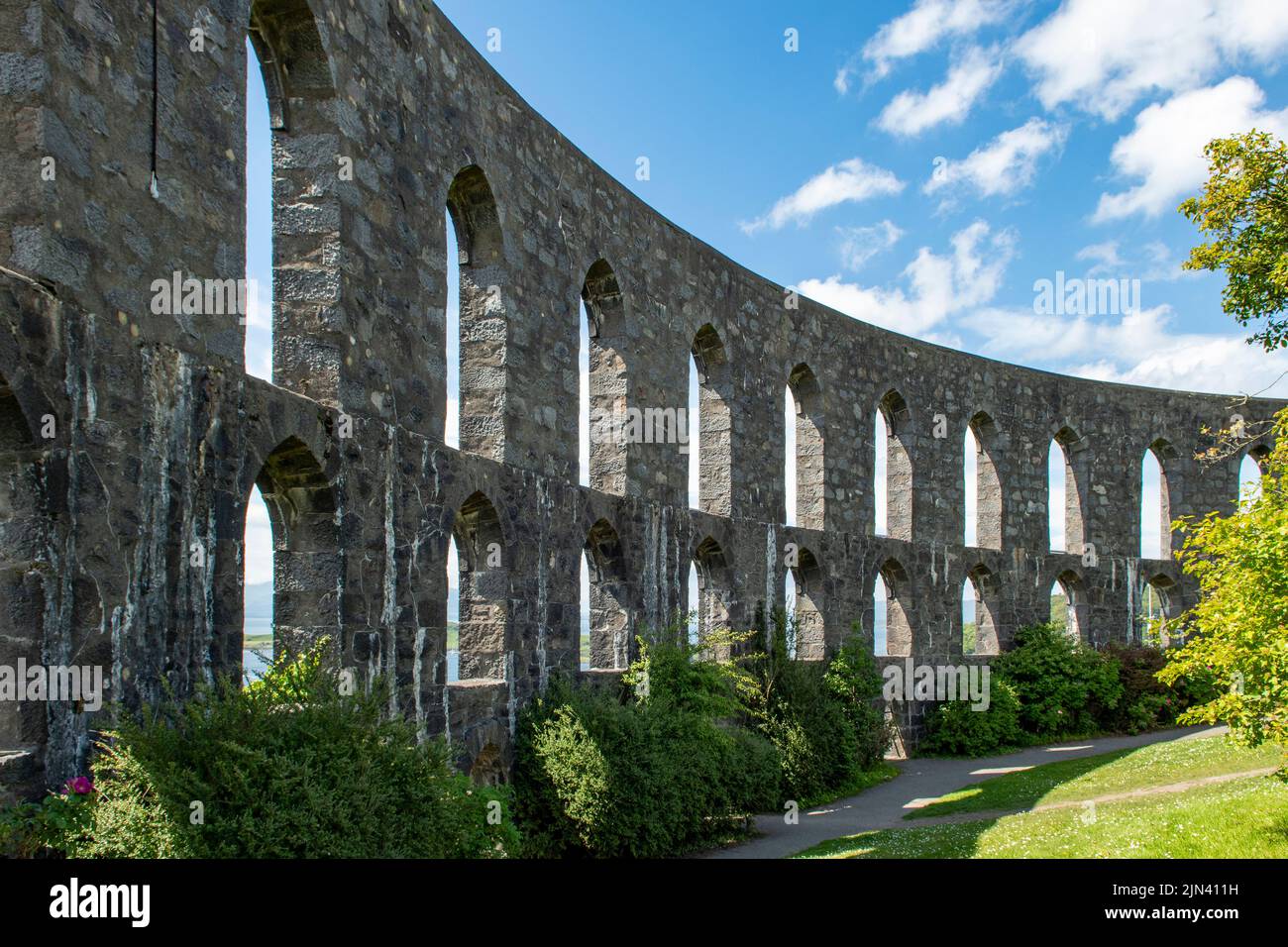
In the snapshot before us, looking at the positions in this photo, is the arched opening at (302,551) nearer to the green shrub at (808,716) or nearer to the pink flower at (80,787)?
the pink flower at (80,787)

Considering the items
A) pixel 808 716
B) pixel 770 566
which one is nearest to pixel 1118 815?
pixel 808 716

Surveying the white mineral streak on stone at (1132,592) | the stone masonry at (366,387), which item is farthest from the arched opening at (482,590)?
the white mineral streak on stone at (1132,592)

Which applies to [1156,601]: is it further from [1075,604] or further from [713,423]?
[713,423]

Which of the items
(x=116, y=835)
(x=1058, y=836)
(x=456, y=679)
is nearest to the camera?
(x=116, y=835)

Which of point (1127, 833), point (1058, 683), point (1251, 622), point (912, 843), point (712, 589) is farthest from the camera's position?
point (1058, 683)

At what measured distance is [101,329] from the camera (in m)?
5.93

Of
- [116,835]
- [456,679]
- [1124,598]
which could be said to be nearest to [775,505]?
[456,679]

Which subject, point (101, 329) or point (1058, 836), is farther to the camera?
point (1058, 836)

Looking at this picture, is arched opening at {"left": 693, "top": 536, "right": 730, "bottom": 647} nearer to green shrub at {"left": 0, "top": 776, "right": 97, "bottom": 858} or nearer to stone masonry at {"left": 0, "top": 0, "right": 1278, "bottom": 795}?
stone masonry at {"left": 0, "top": 0, "right": 1278, "bottom": 795}

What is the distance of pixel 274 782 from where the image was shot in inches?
225

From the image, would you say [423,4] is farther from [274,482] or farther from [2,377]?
[2,377]

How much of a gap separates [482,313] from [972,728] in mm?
11673

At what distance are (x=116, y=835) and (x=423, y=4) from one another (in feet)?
23.9
